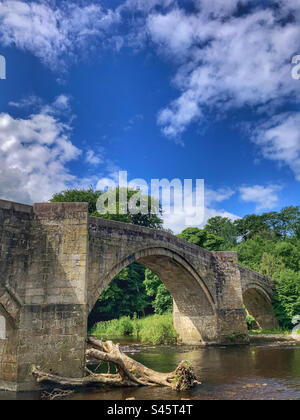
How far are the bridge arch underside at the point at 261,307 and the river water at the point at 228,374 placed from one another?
8.91 meters

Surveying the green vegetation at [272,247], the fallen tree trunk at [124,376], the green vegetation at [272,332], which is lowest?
the green vegetation at [272,332]

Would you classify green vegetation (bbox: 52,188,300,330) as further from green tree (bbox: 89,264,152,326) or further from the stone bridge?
the stone bridge

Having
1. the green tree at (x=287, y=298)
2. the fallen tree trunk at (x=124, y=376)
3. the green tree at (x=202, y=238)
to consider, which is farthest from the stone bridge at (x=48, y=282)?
the green tree at (x=287, y=298)

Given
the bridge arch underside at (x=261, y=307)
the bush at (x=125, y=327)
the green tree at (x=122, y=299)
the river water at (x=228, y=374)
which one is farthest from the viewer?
the green tree at (x=122, y=299)

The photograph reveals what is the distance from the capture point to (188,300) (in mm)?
19297

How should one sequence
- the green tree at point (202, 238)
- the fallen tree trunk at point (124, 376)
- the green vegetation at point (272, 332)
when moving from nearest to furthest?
the fallen tree trunk at point (124, 376) → the green vegetation at point (272, 332) → the green tree at point (202, 238)

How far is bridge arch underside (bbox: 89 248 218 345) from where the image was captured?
17094 millimetres

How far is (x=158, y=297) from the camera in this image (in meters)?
25.8

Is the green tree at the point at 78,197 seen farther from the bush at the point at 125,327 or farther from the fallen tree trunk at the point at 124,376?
the fallen tree trunk at the point at 124,376

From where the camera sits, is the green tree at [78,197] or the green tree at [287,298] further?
the green tree at [78,197]

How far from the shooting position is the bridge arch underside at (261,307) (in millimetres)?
25141

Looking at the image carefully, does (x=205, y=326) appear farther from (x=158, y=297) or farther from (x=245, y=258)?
(x=245, y=258)

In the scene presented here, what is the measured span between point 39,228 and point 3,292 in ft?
6.06

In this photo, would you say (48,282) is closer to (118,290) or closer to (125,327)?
(125,327)
